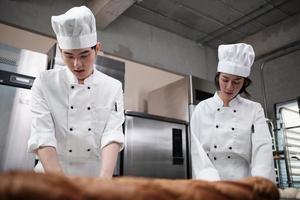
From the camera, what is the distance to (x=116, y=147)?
1.25m

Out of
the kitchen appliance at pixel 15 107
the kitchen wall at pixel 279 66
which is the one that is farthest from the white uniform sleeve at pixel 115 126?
the kitchen wall at pixel 279 66

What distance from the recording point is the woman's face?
1.63m

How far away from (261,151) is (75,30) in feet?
Answer: 3.63

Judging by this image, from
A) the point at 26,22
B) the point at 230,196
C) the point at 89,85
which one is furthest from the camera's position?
the point at 26,22

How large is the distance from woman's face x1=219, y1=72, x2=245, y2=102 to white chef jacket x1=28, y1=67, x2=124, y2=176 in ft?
2.12

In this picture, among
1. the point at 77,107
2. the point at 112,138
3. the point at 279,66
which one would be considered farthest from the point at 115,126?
the point at 279,66

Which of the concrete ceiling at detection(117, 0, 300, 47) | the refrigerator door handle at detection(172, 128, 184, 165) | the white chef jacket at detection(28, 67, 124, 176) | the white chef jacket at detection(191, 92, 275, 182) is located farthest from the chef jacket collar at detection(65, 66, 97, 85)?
the concrete ceiling at detection(117, 0, 300, 47)

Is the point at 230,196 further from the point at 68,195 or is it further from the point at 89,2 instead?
the point at 89,2

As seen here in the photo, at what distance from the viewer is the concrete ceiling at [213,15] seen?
3.63 m

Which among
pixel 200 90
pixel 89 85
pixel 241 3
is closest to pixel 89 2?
pixel 200 90

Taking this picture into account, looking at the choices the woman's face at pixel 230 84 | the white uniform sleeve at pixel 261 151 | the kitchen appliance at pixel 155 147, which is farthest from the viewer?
the kitchen appliance at pixel 155 147

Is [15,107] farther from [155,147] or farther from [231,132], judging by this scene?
[231,132]

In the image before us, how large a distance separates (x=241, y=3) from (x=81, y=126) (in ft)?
10.1

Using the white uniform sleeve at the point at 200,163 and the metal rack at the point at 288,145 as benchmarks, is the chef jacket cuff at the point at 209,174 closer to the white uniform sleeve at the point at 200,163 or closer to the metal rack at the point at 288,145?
the white uniform sleeve at the point at 200,163
